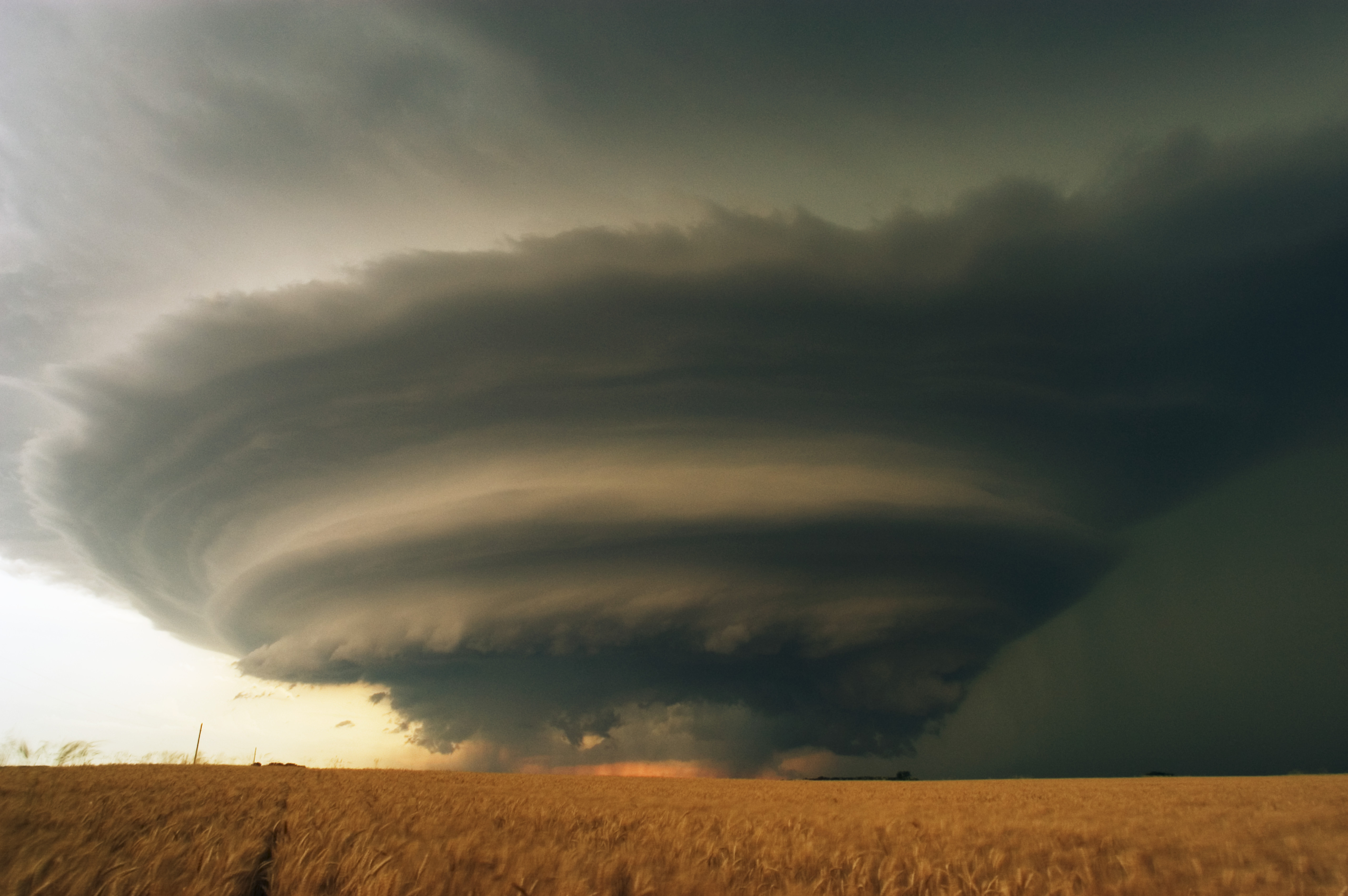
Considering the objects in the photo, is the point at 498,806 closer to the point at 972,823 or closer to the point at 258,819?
the point at 258,819

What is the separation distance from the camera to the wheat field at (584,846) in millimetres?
4234

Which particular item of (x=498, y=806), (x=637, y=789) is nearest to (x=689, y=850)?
(x=498, y=806)

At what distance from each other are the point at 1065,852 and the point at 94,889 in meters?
11.8

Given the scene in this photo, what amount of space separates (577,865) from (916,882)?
11.5ft

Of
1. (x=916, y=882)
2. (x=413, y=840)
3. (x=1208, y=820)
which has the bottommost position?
(x=1208, y=820)

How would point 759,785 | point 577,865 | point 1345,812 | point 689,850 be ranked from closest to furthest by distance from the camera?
point 577,865 → point 689,850 → point 1345,812 → point 759,785

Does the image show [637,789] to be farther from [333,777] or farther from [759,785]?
[759,785]

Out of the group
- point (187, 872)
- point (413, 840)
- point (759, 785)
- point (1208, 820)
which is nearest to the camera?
point (187, 872)

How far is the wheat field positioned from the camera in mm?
4234

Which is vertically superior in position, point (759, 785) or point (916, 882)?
point (916, 882)

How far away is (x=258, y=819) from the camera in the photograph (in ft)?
21.4

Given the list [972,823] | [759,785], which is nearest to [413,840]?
[972,823]

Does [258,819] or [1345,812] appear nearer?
[258,819]

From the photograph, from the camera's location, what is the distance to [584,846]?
682 cm
